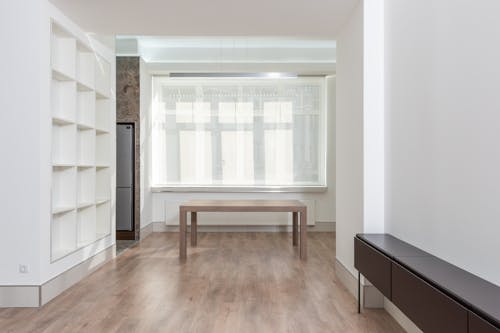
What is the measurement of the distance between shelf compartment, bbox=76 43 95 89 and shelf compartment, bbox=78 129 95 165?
0.51 meters

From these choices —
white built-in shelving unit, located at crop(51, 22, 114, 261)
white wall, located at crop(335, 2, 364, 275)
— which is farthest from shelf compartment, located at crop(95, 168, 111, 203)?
white wall, located at crop(335, 2, 364, 275)

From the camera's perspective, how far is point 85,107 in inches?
174

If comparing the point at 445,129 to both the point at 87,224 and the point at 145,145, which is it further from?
the point at 145,145

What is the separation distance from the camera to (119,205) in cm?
631

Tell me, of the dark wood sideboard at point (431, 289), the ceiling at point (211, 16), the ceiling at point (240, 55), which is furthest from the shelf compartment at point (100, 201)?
the dark wood sideboard at point (431, 289)

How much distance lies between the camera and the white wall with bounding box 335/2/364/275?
348 cm

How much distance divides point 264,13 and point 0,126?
254 cm

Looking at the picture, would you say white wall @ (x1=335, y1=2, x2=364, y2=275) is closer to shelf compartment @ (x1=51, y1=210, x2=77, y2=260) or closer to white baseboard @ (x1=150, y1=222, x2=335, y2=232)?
shelf compartment @ (x1=51, y1=210, x2=77, y2=260)

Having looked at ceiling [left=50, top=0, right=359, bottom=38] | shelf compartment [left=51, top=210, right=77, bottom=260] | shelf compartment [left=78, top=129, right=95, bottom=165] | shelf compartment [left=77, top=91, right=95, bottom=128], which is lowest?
shelf compartment [left=51, top=210, right=77, bottom=260]

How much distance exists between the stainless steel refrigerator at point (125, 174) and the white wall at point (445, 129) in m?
4.30

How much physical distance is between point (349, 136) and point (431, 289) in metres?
2.15

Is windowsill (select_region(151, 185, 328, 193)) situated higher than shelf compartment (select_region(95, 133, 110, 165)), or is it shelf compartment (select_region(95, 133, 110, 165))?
shelf compartment (select_region(95, 133, 110, 165))

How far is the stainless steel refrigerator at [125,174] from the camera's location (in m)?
6.31

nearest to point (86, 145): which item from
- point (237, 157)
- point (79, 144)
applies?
point (79, 144)
